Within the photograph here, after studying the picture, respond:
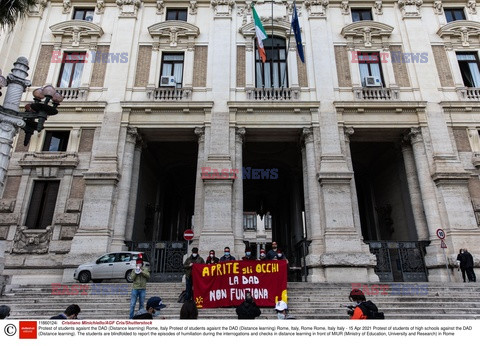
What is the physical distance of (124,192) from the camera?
15406 millimetres

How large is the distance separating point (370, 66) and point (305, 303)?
47.3ft

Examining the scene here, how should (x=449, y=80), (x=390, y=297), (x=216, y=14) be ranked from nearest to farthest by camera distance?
1. (x=390, y=297)
2. (x=449, y=80)
3. (x=216, y=14)

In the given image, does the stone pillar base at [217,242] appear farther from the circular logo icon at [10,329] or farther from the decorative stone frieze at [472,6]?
the decorative stone frieze at [472,6]

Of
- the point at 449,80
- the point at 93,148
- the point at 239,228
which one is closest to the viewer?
the point at 239,228

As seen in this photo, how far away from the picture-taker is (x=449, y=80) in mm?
17562

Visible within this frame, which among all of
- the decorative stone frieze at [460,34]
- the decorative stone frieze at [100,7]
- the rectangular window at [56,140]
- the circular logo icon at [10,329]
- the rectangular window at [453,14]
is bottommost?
the circular logo icon at [10,329]

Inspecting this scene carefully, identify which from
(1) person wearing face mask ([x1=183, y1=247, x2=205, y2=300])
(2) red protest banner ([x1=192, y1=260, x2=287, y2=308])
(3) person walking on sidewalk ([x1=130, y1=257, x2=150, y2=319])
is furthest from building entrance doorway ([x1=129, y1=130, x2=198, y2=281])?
(3) person walking on sidewalk ([x1=130, y1=257, x2=150, y2=319])

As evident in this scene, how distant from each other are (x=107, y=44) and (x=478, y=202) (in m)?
21.4

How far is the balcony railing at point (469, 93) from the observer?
17.1 metres

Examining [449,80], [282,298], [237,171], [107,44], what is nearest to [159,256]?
[237,171]

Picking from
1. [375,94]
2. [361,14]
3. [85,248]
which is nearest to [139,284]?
[85,248]

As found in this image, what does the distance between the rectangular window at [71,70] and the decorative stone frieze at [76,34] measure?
580 mm

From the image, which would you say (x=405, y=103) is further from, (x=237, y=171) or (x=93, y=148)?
(x=93, y=148)

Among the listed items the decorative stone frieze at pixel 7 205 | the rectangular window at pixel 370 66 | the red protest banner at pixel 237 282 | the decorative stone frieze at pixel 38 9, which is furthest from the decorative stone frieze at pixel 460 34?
the decorative stone frieze at pixel 7 205
